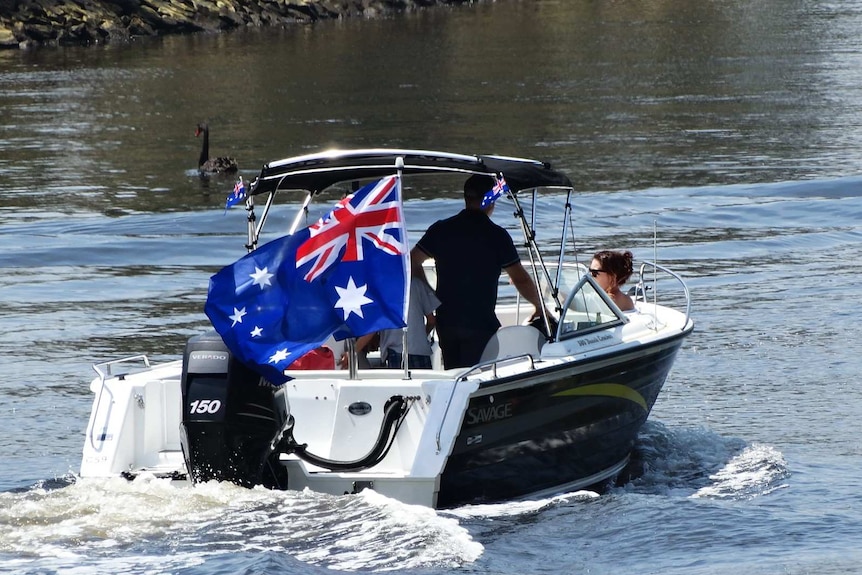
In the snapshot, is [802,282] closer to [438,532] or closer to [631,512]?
[631,512]

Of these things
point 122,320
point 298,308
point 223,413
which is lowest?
point 122,320

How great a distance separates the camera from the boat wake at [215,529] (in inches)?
304

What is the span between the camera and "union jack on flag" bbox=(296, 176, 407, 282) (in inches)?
341

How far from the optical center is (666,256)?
1842 centimetres

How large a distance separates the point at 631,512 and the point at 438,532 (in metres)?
1.42

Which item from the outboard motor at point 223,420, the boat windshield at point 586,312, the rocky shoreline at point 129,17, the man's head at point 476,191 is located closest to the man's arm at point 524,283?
the boat windshield at point 586,312

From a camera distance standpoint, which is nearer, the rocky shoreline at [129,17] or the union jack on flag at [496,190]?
the union jack on flag at [496,190]

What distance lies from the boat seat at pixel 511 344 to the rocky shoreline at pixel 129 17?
46.6 m

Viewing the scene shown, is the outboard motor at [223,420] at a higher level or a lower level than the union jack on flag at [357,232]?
lower

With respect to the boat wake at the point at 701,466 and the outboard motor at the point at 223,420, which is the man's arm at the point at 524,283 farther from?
the outboard motor at the point at 223,420

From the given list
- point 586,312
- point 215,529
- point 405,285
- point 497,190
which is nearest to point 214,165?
point 586,312

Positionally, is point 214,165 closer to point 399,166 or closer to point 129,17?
point 399,166

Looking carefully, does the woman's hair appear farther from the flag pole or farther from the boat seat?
the flag pole

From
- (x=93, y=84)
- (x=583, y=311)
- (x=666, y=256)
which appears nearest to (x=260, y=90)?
(x=93, y=84)
